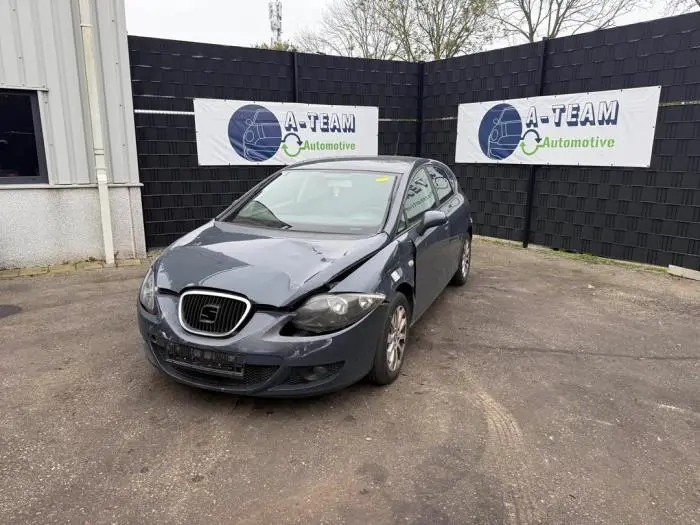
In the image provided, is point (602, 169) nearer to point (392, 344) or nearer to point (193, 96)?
point (392, 344)

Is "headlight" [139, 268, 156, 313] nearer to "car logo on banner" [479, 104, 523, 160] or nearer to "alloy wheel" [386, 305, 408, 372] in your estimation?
"alloy wheel" [386, 305, 408, 372]

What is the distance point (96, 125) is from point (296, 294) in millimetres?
5256

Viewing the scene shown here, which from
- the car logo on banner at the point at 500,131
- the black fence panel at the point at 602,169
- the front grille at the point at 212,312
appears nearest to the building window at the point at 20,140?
the front grille at the point at 212,312

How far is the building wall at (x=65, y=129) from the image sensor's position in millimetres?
6316

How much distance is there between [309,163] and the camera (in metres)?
4.86

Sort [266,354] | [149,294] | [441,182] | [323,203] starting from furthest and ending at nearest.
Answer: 1. [441,182]
2. [323,203]
3. [149,294]
4. [266,354]

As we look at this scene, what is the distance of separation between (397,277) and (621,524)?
188cm

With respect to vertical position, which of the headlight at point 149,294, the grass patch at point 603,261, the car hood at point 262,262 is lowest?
the grass patch at point 603,261

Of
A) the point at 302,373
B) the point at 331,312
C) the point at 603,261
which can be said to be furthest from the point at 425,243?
the point at 603,261

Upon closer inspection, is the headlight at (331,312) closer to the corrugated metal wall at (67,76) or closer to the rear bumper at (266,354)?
the rear bumper at (266,354)

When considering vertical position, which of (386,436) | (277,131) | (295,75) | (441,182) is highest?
(295,75)

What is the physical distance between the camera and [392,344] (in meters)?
3.52

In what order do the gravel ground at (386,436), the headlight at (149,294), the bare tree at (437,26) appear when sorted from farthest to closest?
the bare tree at (437,26), the headlight at (149,294), the gravel ground at (386,436)

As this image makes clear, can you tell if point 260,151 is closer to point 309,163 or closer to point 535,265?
point 309,163
